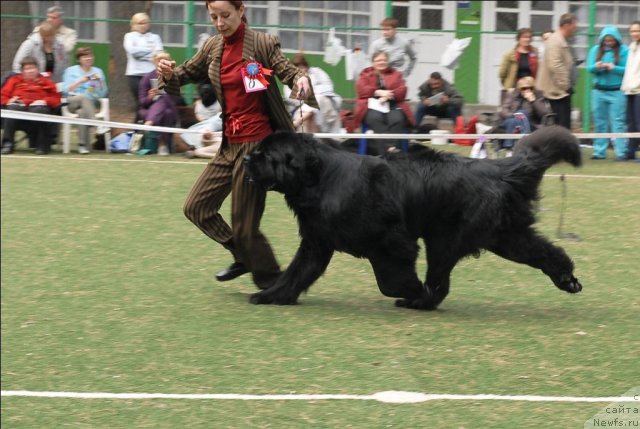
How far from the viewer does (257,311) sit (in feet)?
21.5

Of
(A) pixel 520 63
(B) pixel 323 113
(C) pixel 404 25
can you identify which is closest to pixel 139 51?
(B) pixel 323 113

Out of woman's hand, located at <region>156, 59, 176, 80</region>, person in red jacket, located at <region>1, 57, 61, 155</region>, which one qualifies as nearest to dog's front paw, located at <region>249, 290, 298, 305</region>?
woman's hand, located at <region>156, 59, 176, 80</region>

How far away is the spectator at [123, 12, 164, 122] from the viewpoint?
14.7 metres

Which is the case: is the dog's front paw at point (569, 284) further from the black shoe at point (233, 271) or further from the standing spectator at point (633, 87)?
the standing spectator at point (633, 87)

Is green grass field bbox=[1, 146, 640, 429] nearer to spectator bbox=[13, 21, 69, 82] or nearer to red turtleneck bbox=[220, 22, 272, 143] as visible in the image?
red turtleneck bbox=[220, 22, 272, 143]

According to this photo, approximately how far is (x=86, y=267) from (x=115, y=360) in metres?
2.45

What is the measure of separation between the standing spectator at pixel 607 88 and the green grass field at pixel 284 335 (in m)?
4.09

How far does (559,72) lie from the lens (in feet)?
44.1

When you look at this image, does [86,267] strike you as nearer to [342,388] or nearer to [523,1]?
[342,388]

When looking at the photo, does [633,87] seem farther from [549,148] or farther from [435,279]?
[435,279]

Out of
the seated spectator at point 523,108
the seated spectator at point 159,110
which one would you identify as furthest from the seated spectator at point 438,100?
the seated spectator at point 159,110

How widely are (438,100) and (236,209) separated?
8157 mm

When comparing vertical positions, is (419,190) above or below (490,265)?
above

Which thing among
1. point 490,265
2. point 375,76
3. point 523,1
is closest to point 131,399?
point 490,265
